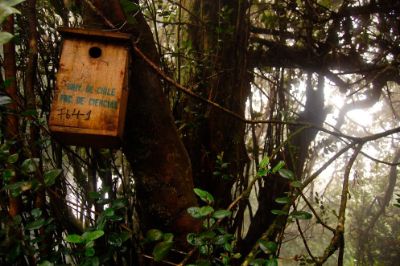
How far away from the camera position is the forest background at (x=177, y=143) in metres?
1.41

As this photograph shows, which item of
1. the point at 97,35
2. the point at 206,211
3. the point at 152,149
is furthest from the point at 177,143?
the point at 97,35

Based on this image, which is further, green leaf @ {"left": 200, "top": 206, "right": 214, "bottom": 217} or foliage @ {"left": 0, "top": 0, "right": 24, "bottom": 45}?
green leaf @ {"left": 200, "top": 206, "right": 214, "bottom": 217}

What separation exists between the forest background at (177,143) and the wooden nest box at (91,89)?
10 cm

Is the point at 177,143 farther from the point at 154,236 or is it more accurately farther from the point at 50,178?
the point at 50,178

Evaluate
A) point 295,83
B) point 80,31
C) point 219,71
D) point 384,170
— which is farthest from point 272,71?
point 384,170

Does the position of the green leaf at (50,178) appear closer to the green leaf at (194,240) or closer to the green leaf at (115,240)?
the green leaf at (115,240)

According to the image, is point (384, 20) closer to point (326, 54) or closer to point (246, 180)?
point (326, 54)

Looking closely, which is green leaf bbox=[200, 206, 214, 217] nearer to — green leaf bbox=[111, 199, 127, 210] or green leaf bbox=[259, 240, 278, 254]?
green leaf bbox=[259, 240, 278, 254]

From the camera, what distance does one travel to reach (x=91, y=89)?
1417mm

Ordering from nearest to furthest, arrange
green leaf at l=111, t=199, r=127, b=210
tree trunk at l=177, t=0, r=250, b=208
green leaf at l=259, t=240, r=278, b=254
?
green leaf at l=259, t=240, r=278, b=254 < green leaf at l=111, t=199, r=127, b=210 < tree trunk at l=177, t=0, r=250, b=208

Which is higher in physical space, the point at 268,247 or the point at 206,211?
the point at 206,211

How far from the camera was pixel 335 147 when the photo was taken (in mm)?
3449

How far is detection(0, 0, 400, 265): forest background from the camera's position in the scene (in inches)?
55.4

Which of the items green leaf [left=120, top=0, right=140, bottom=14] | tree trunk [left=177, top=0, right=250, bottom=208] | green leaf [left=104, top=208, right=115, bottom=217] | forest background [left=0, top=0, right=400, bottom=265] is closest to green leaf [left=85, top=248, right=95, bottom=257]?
forest background [left=0, top=0, right=400, bottom=265]
